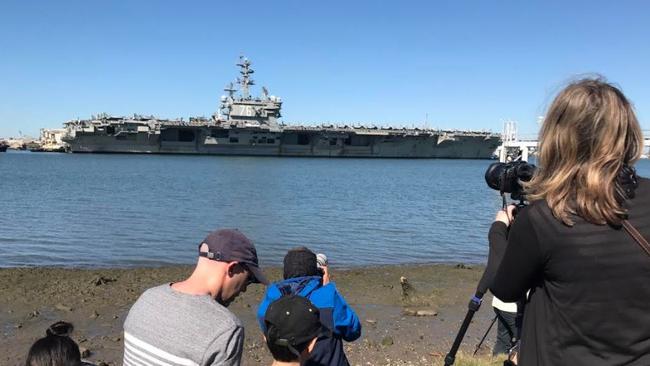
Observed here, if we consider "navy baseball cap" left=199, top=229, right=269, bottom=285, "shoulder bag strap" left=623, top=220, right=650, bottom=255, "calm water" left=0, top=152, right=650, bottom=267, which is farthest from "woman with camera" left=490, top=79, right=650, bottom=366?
"calm water" left=0, top=152, right=650, bottom=267

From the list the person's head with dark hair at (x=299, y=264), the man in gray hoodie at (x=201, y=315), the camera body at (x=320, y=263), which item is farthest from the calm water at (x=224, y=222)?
the man in gray hoodie at (x=201, y=315)

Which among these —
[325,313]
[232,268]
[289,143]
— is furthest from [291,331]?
Answer: [289,143]

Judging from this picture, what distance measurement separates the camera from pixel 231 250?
2.16 m

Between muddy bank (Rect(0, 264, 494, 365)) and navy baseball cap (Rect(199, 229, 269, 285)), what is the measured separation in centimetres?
402

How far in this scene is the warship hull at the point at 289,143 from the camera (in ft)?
242

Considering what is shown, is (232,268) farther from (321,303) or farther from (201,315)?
A: (321,303)

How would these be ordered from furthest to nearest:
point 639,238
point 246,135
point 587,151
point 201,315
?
point 246,135 → point 201,315 → point 587,151 → point 639,238

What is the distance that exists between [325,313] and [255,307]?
553 cm

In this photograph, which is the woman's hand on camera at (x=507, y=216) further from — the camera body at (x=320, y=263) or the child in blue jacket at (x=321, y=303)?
the camera body at (x=320, y=263)

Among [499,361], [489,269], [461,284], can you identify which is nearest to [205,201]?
[461,284]

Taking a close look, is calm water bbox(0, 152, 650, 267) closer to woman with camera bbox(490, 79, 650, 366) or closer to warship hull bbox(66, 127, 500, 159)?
woman with camera bbox(490, 79, 650, 366)

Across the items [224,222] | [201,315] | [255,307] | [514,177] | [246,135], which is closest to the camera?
[201,315]

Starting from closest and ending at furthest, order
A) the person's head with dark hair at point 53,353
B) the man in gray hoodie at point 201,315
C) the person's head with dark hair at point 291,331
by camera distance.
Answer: the man in gray hoodie at point 201,315, the person's head with dark hair at point 53,353, the person's head with dark hair at point 291,331

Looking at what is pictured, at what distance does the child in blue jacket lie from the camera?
3.02 m
